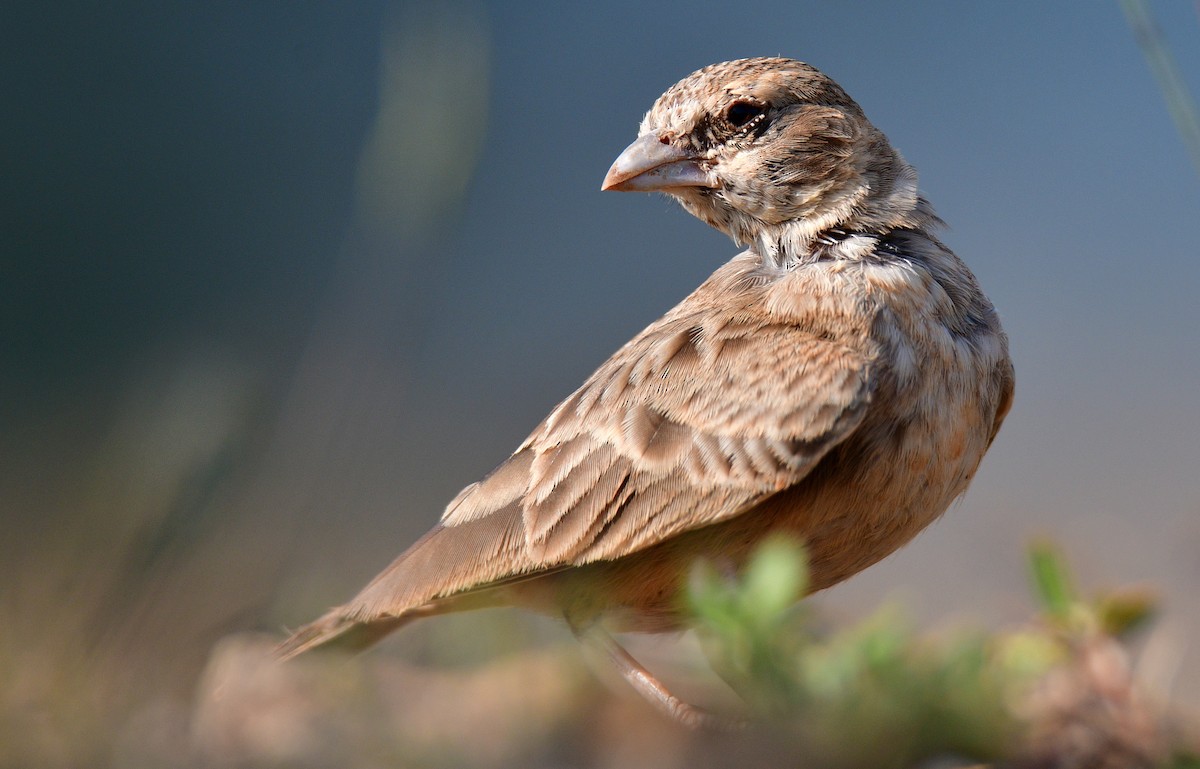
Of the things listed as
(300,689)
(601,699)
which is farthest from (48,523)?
(601,699)

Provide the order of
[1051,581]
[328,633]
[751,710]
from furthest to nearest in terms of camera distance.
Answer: [328,633], [1051,581], [751,710]

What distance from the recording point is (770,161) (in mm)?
3611

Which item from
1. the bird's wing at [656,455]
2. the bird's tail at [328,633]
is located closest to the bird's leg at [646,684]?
the bird's wing at [656,455]

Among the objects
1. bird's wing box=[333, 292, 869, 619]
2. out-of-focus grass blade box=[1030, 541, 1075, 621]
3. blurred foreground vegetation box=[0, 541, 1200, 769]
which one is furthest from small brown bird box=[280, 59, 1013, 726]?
out-of-focus grass blade box=[1030, 541, 1075, 621]

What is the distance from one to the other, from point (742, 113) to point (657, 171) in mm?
316

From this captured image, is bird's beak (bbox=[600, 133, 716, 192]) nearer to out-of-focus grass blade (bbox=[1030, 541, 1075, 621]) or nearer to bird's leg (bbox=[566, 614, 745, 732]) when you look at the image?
bird's leg (bbox=[566, 614, 745, 732])

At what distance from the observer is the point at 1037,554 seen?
8.71 ft

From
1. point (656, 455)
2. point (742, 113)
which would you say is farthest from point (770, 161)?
point (656, 455)

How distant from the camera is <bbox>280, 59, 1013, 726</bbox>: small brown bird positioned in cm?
304

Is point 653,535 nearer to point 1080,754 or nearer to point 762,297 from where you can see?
point 762,297

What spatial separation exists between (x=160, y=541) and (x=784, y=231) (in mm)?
2004

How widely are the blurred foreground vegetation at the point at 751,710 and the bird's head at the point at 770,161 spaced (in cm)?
133

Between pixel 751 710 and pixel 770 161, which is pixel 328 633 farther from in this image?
pixel 770 161

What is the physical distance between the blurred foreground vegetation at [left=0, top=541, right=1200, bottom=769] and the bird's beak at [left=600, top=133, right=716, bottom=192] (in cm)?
146
